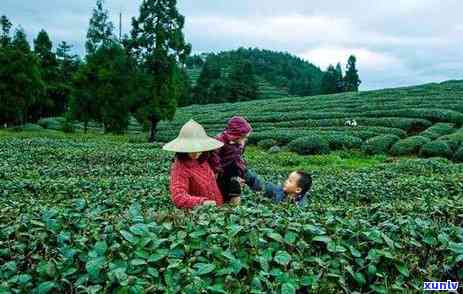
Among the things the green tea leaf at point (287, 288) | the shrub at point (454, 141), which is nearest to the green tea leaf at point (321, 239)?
the green tea leaf at point (287, 288)

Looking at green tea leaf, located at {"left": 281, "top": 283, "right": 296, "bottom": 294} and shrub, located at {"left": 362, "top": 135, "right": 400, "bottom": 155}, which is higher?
green tea leaf, located at {"left": 281, "top": 283, "right": 296, "bottom": 294}

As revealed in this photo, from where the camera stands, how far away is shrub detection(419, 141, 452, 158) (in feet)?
96.4

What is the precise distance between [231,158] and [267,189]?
0.84m

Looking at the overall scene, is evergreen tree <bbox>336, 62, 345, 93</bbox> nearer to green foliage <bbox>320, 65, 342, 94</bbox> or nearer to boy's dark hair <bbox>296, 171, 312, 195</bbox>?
green foliage <bbox>320, 65, 342, 94</bbox>

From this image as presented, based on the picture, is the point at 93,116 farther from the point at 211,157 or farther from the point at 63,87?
the point at 211,157

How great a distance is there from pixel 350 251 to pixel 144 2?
35004 millimetres

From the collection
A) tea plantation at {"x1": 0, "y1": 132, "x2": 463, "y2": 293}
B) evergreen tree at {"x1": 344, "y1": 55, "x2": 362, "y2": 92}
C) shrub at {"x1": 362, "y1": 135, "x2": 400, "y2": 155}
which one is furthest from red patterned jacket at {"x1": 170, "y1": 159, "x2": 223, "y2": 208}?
evergreen tree at {"x1": 344, "y1": 55, "x2": 362, "y2": 92}

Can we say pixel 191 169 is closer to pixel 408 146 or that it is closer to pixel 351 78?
pixel 408 146

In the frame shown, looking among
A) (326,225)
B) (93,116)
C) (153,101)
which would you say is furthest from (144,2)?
(326,225)

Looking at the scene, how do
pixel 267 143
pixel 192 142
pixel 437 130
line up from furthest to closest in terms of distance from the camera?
pixel 437 130 → pixel 267 143 → pixel 192 142

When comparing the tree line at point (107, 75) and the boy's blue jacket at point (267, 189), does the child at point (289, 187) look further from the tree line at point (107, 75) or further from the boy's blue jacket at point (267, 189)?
the tree line at point (107, 75)

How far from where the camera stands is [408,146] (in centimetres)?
3095

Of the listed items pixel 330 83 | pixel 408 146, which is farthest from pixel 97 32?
pixel 330 83

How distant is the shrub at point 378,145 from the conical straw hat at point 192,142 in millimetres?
27069
